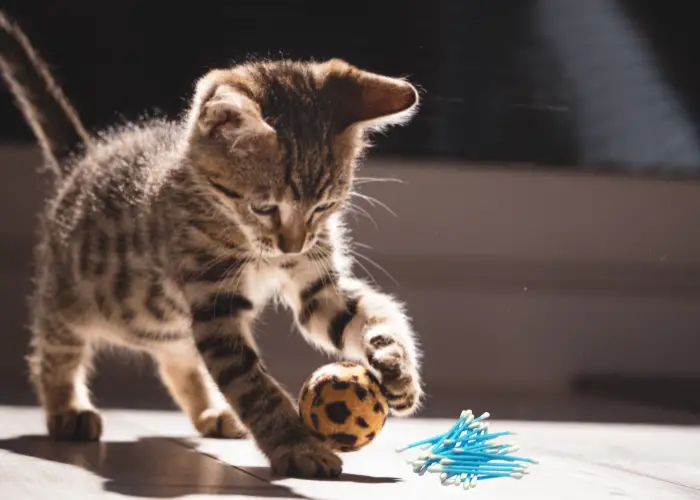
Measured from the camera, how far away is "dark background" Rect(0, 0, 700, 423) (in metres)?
2.96

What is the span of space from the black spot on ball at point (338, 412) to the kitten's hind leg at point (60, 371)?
21.7 inches

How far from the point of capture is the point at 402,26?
3.03m

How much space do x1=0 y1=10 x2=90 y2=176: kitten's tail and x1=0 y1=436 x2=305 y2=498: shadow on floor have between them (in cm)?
70

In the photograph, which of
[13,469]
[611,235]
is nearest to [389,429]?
[13,469]

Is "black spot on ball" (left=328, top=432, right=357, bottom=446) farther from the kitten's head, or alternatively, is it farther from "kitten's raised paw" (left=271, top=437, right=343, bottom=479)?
the kitten's head

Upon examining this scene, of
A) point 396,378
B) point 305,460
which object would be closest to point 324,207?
point 396,378

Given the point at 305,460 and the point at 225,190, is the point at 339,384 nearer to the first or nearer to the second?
the point at 305,460

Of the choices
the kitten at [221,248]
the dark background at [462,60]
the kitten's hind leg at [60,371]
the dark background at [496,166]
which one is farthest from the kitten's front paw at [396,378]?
the dark background at [462,60]

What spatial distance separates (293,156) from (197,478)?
539 millimetres

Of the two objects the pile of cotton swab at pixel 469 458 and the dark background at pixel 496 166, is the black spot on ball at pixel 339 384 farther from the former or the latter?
the dark background at pixel 496 166

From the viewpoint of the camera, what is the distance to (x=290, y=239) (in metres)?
1.68

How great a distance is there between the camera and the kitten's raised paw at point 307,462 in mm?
1510

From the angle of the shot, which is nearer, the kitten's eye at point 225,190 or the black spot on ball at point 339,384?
the black spot on ball at point 339,384

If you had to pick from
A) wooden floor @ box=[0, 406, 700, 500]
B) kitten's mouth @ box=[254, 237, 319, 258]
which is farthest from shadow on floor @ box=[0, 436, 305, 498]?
kitten's mouth @ box=[254, 237, 319, 258]
